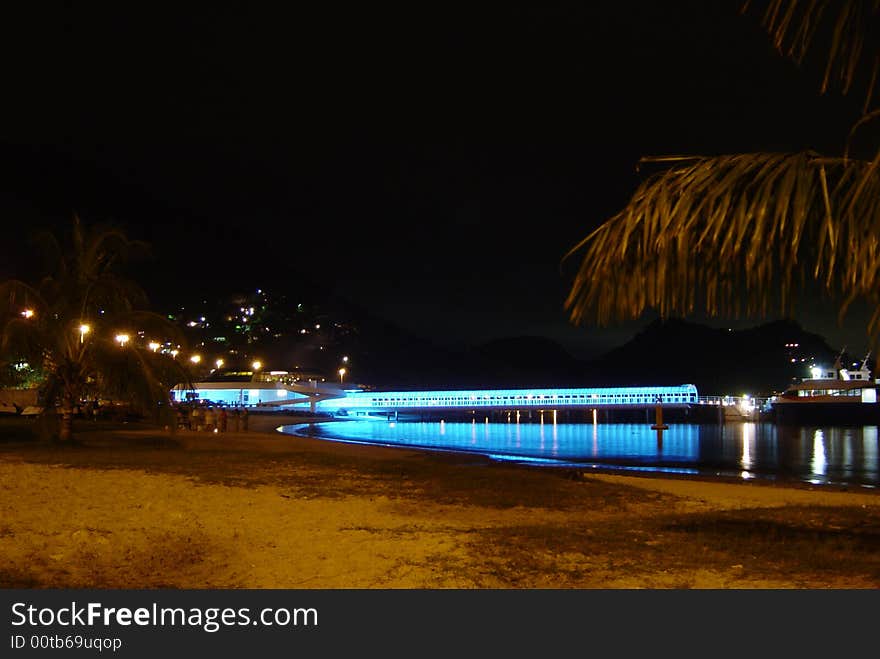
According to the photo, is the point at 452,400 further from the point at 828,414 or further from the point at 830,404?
the point at 830,404

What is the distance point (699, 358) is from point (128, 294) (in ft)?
606

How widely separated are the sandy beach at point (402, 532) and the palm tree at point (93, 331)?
5199 millimetres

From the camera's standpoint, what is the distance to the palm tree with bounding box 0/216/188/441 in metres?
21.7

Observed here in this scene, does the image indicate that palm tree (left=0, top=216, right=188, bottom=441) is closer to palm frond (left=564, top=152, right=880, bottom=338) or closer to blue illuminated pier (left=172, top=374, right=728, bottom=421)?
palm frond (left=564, top=152, right=880, bottom=338)

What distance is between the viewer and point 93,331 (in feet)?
72.0

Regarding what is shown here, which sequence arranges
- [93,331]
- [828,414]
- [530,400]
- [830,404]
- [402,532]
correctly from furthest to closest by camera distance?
[530,400] < [830,404] < [828,414] < [93,331] < [402,532]

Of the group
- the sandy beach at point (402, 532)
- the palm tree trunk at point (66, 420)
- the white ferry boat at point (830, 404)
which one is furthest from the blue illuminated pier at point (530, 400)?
the sandy beach at point (402, 532)

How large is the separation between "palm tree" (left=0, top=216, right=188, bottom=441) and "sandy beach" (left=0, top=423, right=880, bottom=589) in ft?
17.1

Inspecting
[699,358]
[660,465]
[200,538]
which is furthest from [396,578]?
[699,358]

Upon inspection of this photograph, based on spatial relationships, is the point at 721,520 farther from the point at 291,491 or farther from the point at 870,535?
the point at 291,491

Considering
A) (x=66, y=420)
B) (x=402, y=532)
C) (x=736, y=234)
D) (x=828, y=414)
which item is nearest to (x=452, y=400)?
(x=828, y=414)

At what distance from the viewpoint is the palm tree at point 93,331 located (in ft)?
71.2

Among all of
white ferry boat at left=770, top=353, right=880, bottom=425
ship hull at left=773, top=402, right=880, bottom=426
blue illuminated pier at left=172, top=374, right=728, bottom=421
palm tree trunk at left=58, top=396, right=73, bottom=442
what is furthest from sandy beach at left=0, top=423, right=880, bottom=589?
blue illuminated pier at left=172, top=374, right=728, bottom=421

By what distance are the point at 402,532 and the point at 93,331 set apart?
16028 millimetres
